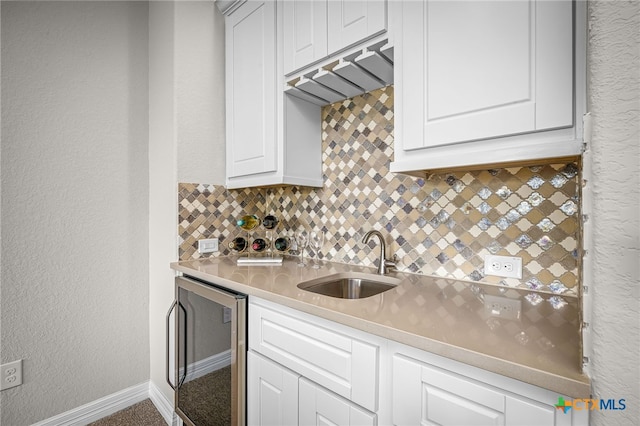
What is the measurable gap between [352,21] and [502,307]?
124 cm

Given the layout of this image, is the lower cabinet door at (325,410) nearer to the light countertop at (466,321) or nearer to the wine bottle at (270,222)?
the light countertop at (466,321)

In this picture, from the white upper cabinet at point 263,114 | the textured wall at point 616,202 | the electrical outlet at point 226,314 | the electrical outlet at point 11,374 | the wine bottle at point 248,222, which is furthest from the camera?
the wine bottle at point 248,222

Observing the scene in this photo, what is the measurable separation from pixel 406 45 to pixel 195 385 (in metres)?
1.84

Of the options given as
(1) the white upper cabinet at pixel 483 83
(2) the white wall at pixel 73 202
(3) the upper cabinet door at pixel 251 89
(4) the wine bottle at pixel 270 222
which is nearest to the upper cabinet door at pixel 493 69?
(1) the white upper cabinet at pixel 483 83

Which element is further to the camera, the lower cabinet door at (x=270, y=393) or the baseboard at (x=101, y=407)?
the baseboard at (x=101, y=407)

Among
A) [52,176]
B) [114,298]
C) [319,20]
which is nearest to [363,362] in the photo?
[319,20]

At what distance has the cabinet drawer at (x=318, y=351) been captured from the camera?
898 millimetres

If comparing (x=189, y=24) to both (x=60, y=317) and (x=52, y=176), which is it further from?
(x=60, y=317)

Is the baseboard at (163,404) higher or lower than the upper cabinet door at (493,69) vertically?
lower

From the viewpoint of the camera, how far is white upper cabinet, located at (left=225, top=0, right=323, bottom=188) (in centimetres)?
169

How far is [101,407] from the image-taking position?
1.85 metres

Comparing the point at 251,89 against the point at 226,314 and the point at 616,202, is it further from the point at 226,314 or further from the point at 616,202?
the point at 616,202

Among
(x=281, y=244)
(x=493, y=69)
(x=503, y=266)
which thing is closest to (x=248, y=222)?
(x=281, y=244)

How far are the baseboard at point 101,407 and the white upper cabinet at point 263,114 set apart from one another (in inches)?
57.0
